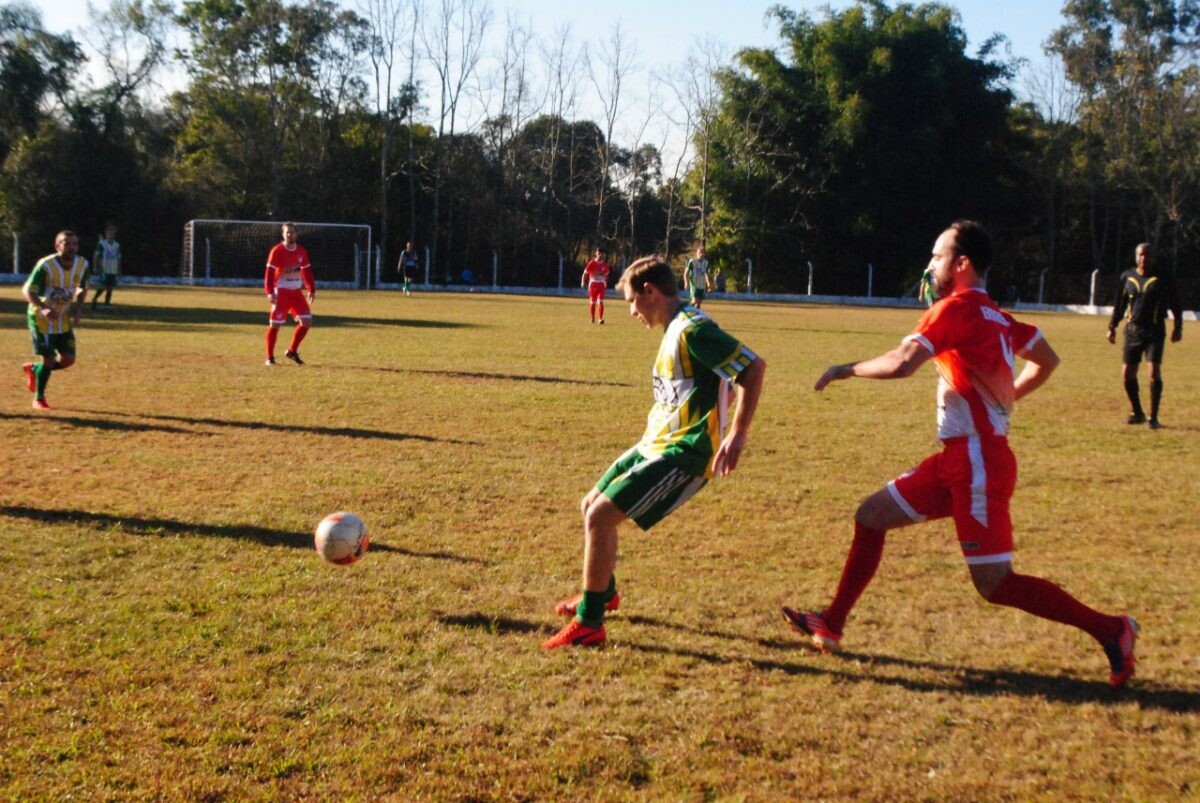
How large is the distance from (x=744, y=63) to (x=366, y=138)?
60.7 ft

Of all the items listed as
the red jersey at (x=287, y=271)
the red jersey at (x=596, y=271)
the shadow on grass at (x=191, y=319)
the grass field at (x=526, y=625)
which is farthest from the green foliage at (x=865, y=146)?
the grass field at (x=526, y=625)

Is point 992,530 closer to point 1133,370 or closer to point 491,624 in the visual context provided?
point 491,624

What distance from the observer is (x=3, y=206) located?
4581 cm

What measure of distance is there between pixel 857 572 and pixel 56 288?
939cm

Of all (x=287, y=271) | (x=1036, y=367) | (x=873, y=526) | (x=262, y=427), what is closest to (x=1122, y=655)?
(x=873, y=526)

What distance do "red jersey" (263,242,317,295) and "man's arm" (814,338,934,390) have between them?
41.1 ft

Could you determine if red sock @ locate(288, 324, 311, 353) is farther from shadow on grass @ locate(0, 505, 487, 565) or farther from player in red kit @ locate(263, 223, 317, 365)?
shadow on grass @ locate(0, 505, 487, 565)

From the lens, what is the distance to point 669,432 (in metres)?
5.06

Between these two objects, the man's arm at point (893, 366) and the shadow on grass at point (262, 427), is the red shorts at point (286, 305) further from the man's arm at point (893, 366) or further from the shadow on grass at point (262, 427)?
the man's arm at point (893, 366)

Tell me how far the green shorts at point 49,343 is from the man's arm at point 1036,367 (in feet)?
32.5

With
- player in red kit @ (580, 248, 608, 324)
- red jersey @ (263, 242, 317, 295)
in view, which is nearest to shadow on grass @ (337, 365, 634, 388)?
red jersey @ (263, 242, 317, 295)

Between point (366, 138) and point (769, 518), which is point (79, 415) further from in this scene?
point (366, 138)

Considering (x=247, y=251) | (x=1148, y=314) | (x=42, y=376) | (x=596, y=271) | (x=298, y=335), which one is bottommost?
(x=42, y=376)

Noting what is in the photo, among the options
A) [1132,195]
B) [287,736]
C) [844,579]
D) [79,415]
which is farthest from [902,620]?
[1132,195]
